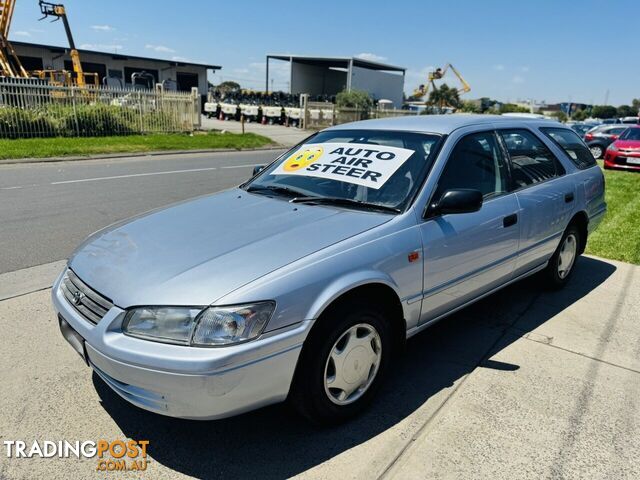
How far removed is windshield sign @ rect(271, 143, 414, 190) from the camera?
3.29 m

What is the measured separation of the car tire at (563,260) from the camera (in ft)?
15.5

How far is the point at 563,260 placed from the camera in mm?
4867

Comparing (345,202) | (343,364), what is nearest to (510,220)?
(345,202)

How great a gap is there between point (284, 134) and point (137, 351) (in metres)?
25.3

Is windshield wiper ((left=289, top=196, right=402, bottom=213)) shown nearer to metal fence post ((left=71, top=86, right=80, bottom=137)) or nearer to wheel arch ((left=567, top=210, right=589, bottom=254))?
wheel arch ((left=567, top=210, right=589, bottom=254))

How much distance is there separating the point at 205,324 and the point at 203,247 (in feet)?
1.87

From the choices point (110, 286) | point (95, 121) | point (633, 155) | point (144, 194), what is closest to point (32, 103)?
point (95, 121)

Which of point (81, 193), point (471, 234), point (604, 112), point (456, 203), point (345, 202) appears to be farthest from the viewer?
point (604, 112)

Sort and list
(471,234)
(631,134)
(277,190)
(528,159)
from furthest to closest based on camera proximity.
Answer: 1. (631,134)
2. (528,159)
3. (277,190)
4. (471,234)


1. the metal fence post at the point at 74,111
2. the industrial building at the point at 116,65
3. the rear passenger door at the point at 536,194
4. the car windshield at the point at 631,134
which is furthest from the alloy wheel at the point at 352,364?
the industrial building at the point at 116,65

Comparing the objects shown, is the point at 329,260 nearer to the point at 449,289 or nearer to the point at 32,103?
the point at 449,289

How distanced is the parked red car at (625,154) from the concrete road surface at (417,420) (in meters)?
13.5

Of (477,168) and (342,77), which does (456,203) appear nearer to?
(477,168)

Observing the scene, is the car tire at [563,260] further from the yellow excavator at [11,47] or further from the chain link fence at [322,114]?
the yellow excavator at [11,47]
